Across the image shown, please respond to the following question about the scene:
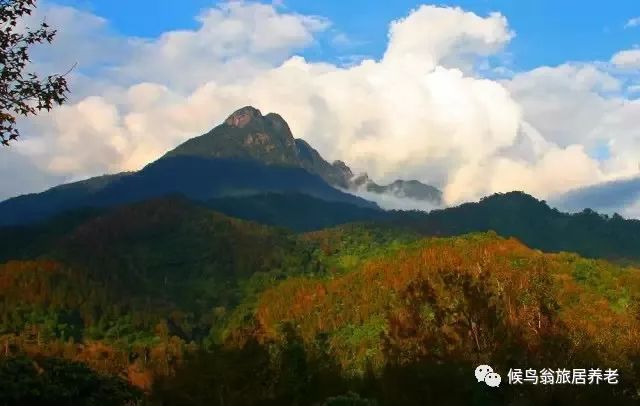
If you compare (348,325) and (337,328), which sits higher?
(348,325)

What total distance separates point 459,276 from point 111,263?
17290 cm

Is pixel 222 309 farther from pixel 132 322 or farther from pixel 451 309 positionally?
pixel 451 309

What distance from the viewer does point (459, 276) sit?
35.9 meters

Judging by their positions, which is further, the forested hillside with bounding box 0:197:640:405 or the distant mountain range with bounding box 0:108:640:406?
the forested hillside with bounding box 0:197:640:405

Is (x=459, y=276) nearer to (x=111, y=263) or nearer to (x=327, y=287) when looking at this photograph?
(x=327, y=287)

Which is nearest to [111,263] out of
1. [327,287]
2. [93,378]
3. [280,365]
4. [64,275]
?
[64,275]

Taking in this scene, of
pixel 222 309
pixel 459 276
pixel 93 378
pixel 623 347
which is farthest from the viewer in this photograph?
pixel 222 309

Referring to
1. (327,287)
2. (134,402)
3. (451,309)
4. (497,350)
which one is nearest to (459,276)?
(451,309)

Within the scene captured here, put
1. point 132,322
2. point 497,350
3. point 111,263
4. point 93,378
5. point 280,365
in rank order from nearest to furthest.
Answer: point 497,350
point 93,378
point 280,365
point 132,322
point 111,263

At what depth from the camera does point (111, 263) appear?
194375mm

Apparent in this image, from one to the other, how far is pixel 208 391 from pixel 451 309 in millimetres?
19783

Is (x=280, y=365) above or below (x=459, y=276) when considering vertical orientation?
below

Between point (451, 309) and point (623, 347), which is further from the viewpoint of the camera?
point (451, 309)

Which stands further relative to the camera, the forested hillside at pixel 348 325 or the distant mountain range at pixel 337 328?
the forested hillside at pixel 348 325
